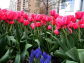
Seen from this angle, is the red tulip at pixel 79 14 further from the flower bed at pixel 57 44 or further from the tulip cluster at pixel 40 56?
the tulip cluster at pixel 40 56

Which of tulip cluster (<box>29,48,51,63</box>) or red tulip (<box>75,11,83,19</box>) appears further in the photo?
red tulip (<box>75,11,83,19</box>)

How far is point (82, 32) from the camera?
6.74 feet

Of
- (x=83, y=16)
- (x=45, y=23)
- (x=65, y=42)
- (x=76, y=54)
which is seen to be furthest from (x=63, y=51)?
(x=45, y=23)

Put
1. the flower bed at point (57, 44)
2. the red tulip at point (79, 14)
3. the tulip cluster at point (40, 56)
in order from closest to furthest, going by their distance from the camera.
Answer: the tulip cluster at point (40, 56) < the flower bed at point (57, 44) < the red tulip at point (79, 14)

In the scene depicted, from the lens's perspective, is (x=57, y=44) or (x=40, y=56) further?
(x=57, y=44)

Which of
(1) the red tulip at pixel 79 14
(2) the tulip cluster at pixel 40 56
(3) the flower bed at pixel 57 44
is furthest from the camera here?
(1) the red tulip at pixel 79 14

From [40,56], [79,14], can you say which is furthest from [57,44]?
[40,56]

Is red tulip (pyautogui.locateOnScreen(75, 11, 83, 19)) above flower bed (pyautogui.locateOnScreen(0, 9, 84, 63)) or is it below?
above

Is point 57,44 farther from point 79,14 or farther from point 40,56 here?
point 40,56

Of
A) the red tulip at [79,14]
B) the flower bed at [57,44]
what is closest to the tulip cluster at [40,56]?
the flower bed at [57,44]

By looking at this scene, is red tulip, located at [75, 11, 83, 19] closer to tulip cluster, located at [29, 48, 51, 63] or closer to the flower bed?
the flower bed

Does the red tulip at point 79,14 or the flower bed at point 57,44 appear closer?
the flower bed at point 57,44

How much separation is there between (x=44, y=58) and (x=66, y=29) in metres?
0.67

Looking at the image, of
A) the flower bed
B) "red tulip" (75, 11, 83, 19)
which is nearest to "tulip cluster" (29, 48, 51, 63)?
the flower bed
